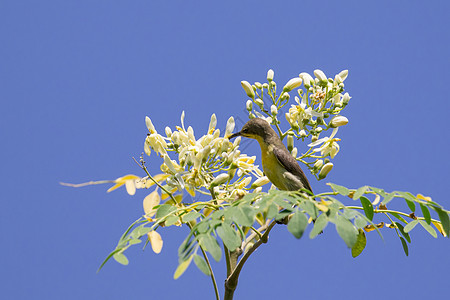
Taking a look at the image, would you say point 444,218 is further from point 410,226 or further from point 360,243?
point 360,243

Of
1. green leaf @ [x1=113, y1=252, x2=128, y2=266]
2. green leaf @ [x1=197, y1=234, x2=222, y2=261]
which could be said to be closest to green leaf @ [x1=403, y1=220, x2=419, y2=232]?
green leaf @ [x1=197, y1=234, x2=222, y2=261]

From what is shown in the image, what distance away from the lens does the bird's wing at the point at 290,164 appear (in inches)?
96.2

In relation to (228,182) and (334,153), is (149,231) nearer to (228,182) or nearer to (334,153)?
(228,182)

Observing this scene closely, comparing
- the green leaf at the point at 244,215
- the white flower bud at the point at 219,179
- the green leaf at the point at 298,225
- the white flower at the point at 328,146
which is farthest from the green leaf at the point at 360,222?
the white flower at the point at 328,146

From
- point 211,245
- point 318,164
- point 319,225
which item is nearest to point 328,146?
point 318,164

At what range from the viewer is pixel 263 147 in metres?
2.52

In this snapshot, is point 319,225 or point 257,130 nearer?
point 319,225

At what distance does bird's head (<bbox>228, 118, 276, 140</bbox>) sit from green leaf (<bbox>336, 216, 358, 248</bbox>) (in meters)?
0.79

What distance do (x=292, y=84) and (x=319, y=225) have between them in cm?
96

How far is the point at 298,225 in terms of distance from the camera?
1.75 meters

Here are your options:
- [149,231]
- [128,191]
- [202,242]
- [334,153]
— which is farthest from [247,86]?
[202,242]

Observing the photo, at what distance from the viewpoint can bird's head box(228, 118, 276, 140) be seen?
2.54 m

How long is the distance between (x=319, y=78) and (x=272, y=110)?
0.75 feet

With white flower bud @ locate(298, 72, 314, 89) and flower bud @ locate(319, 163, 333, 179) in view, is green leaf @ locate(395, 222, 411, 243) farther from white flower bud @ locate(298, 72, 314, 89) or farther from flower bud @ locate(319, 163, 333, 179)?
white flower bud @ locate(298, 72, 314, 89)
